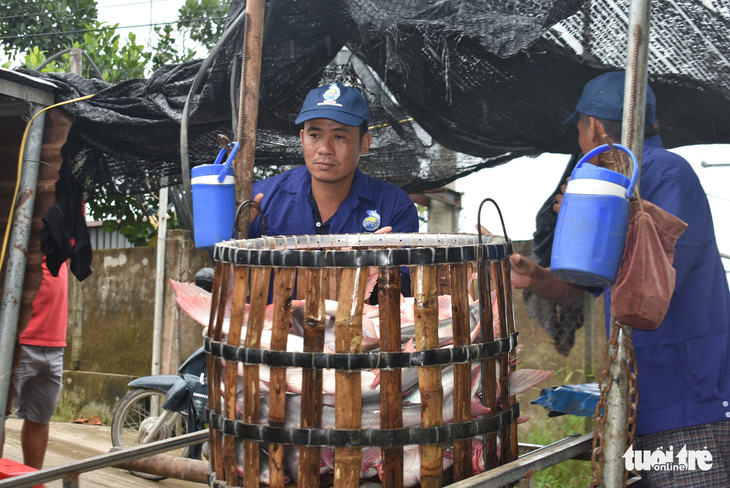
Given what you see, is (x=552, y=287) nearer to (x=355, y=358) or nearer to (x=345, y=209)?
(x=345, y=209)

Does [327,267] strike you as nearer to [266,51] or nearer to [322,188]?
[322,188]

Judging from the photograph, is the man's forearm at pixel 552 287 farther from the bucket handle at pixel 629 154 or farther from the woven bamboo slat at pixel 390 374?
the woven bamboo slat at pixel 390 374

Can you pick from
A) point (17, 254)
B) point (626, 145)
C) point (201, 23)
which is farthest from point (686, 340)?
point (201, 23)

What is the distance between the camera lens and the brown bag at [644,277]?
176cm

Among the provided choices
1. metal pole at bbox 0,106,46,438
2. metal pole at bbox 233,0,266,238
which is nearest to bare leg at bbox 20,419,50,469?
metal pole at bbox 0,106,46,438

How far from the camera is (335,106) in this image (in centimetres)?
291

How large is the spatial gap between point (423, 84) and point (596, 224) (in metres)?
1.62

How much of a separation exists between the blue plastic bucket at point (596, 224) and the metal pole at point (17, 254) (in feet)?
9.40

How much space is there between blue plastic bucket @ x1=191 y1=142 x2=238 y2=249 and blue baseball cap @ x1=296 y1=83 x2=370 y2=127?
55cm

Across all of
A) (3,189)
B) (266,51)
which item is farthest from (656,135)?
(3,189)

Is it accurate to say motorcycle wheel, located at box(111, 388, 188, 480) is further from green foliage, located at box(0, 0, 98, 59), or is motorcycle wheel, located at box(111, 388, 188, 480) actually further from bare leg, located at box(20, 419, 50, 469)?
green foliage, located at box(0, 0, 98, 59)

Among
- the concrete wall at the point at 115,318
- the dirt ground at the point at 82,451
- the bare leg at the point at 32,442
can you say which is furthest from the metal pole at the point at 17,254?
the concrete wall at the point at 115,318

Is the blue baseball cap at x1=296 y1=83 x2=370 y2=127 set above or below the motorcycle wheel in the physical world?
above

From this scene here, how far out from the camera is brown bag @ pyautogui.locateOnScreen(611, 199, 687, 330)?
1.76 m
